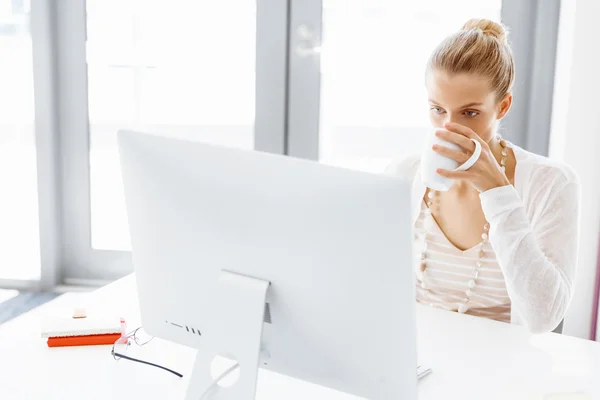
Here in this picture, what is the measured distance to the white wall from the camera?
1.82 metres

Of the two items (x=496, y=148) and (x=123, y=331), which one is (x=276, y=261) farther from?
(x=496, y=148)

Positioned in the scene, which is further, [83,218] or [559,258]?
[83,218]

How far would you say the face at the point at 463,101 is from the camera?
1317mm

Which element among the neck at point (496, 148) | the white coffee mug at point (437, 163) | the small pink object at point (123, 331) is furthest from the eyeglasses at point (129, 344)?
the neck at point (496, 148)

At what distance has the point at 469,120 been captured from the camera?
4.38 feet

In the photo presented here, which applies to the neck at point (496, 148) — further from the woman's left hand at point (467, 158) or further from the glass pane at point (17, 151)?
the glass pane at point (17, 151)

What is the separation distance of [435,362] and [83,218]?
1.88m

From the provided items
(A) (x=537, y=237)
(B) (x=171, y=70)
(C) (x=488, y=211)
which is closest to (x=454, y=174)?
(C) (x=488, y=211)

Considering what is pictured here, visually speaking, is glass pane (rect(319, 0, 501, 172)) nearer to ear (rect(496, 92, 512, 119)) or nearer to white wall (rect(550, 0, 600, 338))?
white wall (rect(550, 0, 600, 338))

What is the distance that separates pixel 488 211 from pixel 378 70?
3.86 feet

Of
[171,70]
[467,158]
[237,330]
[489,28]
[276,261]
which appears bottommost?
[237,330]

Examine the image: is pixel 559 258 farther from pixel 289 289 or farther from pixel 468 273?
pixel 289 289

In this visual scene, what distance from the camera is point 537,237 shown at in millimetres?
1299

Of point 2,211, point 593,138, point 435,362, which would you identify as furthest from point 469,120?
point 2,211
